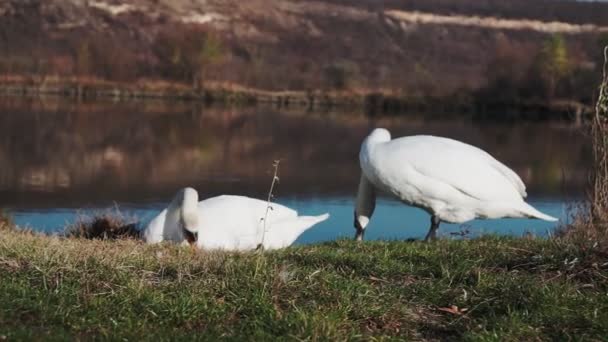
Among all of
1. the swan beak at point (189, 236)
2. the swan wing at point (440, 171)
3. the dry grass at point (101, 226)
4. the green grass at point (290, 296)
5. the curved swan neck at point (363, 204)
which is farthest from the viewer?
A: the dry grass at point (101, 226)

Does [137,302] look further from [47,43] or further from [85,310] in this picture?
[47,43]

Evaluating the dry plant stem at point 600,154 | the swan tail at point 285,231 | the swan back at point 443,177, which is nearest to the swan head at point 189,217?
the swan tail at point 285,231

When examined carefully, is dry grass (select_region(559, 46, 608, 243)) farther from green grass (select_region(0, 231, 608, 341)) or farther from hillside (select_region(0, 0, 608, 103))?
hillside (select_region(0, 0, 608, 103))

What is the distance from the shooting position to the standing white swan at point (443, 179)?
9.22 metres

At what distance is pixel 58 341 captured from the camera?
4168 millimetres

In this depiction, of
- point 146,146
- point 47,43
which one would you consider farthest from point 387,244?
point 47,43

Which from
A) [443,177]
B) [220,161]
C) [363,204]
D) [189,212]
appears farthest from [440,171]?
[220,161]

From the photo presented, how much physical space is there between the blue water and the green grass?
638 centimetres

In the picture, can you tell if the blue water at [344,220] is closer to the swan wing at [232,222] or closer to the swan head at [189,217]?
the swan wing at [232,222]

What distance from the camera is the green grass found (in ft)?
14.7

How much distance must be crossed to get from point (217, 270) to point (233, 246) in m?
3.77

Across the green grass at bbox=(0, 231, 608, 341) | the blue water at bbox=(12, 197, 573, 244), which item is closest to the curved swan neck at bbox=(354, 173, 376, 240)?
the blue water at bbox=(12, 197, 573, 244)

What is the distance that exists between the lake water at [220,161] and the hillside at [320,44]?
83.0ft

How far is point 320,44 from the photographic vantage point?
127 m
